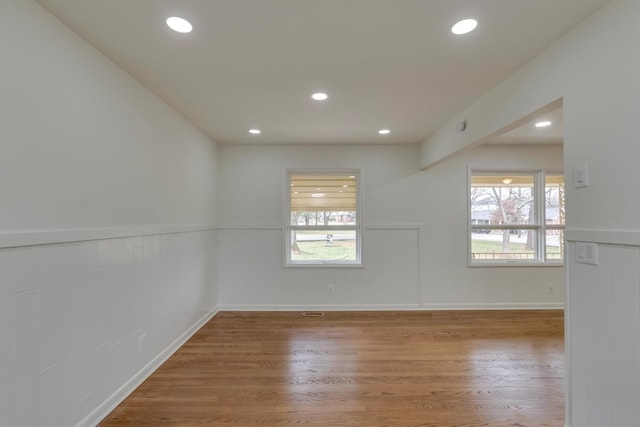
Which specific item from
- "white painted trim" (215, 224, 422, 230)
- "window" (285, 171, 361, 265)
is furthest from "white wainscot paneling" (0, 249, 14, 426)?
"window" (285, 171, 361, 265)

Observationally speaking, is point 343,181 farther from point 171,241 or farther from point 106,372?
point 106,372

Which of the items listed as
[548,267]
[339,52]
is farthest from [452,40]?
[548,267]

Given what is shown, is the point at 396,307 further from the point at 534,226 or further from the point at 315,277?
the point at 534,226

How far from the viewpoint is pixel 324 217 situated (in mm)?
4461

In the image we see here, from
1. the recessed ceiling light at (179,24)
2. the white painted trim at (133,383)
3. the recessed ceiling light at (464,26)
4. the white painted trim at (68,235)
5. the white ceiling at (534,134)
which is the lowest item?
the white painted trim at (133,383)

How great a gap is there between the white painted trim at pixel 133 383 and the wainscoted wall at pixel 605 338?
9.33 feet

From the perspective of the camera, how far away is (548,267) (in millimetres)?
4297

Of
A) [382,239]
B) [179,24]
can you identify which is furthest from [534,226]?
[179,24]

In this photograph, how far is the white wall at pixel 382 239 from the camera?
430 cm

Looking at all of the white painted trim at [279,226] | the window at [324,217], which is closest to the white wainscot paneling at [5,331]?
the white painted trim at [279,226]

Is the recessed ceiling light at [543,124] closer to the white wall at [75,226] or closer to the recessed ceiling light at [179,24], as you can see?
the recessed ceiling light at [179,24]

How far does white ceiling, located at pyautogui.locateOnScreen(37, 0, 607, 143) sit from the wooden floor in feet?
7.70

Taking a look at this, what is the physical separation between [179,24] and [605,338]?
2.76 metres

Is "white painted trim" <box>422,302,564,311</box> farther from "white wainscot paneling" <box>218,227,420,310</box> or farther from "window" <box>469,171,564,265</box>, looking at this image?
"window" <box>469,171,564,265</box>
